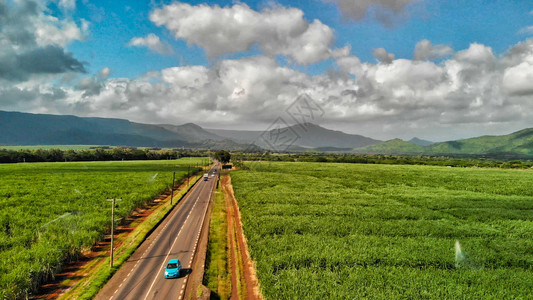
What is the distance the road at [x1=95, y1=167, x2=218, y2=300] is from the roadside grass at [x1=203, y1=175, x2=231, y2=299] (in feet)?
7.73

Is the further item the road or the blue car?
the blue car

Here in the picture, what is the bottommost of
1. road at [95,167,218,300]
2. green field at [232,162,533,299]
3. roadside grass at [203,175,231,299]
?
roadside grass at [203,175,231,299]

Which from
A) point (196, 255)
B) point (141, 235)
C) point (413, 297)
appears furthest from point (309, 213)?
point (141, 235)

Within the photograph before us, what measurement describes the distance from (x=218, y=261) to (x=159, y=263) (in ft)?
24.3

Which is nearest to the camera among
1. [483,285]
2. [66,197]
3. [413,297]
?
[413,297]

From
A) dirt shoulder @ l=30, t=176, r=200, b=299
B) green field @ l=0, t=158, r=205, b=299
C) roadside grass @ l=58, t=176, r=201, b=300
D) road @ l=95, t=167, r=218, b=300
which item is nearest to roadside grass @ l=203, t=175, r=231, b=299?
road @ l=95, t=167, r=218, b=300

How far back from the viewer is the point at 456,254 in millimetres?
28797

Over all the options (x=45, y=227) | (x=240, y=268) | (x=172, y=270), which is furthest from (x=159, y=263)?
(x=45, y=227)

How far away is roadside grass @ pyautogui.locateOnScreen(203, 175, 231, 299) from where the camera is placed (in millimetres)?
26225

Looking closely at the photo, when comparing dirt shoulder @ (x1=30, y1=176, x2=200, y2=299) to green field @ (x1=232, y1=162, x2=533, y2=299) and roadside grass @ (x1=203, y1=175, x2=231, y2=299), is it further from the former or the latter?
green field @ (x1=232, y1=162, x2=533, y2=299)

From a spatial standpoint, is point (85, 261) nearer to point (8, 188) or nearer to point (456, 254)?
point (456, 254)

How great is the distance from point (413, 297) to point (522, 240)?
89.7ft

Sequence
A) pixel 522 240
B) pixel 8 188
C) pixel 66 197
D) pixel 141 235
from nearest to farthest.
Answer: pixel 522 240, pixel 141 235, pixel 66 197, pixel 8 188

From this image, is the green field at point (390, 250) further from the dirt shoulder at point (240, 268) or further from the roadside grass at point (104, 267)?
the roadside grass at point (104, 267)
